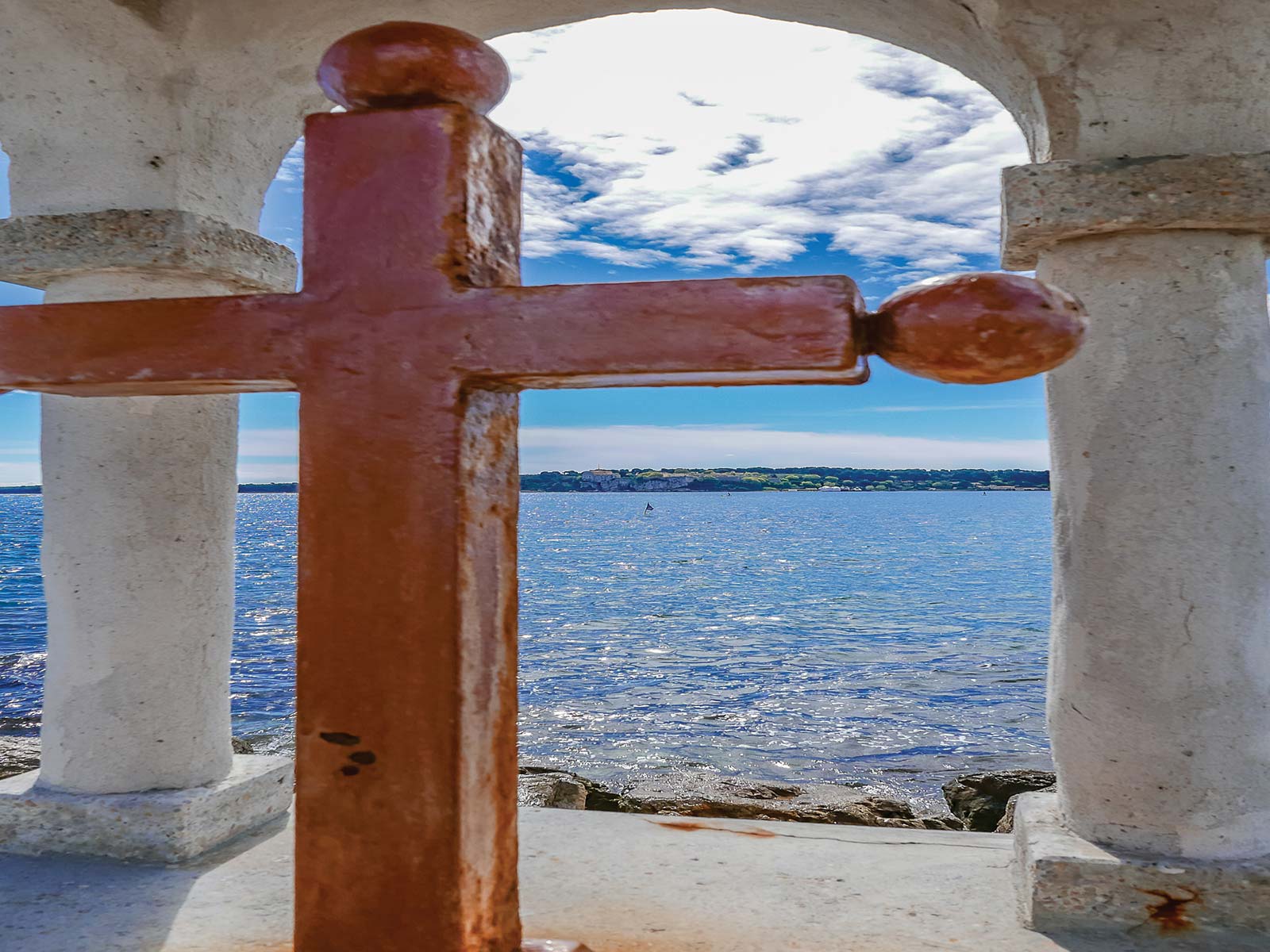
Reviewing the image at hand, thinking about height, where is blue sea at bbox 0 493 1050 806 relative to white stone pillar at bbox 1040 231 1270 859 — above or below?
below

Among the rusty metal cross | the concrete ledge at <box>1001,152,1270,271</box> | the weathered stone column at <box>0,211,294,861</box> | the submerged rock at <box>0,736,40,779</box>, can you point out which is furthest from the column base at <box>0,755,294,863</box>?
the submerged rock at <box>0,736,40,779</box>

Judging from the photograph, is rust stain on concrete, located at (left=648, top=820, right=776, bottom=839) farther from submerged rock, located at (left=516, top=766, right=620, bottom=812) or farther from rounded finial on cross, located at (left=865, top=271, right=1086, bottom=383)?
rounded finial on cross, located at (left=865, top=271, right=1086, bottom=383)

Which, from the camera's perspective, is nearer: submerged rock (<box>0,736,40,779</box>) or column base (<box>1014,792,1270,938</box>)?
column base (<box>1014,792,1270,938</box>)

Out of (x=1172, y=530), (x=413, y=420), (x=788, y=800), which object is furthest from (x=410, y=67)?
(x=788, y=800)

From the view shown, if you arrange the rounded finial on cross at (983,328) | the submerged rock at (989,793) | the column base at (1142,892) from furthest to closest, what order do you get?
the submerged rock at (989,793) → the column base at (1142,892) → the rounded finial on cross at (983,328)

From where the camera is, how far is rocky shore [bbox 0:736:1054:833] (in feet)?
19.7

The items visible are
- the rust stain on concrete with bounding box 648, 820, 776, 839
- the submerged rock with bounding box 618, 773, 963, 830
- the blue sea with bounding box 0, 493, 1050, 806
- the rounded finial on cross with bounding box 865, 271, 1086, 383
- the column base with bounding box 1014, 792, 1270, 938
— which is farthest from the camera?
the blue sea with bounding box 0, 493, 1050, 806

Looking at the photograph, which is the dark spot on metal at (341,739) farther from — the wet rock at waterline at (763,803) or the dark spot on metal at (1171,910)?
the wet rock at waterline at (763,803)

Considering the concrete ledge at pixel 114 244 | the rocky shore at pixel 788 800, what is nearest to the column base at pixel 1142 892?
the rocky shore at pixel 788 800

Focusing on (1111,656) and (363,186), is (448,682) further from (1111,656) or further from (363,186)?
(1111,656)

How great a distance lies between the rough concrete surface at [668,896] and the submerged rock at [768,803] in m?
0.64

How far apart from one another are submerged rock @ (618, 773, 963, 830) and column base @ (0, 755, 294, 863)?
1.71 metres

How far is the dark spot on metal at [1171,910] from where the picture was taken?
2574 mm

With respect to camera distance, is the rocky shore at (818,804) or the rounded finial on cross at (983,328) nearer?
the rounded finial on cross at (983,328)
